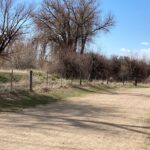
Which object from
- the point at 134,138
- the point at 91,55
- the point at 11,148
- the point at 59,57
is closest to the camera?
the point at 11,148

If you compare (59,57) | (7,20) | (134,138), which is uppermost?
(7,20)

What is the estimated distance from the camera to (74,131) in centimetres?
1149

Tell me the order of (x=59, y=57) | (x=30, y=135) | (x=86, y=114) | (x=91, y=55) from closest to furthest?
(x=30, y=135)
(x=86, y=114)
(x=59, y=57)
(x=91, y=55)

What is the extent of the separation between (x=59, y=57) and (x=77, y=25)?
18127 millimetres

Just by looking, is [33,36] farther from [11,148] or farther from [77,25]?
[11,148]

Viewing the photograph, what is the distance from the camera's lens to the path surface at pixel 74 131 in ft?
31.1

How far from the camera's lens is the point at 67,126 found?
12.4 m

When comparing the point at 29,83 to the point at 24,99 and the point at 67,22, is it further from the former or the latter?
the point at 67,22

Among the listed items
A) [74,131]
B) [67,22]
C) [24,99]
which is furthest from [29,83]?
[67,22]

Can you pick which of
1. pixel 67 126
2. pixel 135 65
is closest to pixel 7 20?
pixel 135 65

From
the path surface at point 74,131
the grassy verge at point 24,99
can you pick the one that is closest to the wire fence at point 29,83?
the grassy verge at point 24,99

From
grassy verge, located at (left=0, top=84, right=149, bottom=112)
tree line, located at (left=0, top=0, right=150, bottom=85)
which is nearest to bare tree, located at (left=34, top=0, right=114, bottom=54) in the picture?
tree line, located at (left=0, top=0, right=150, bottom=85)

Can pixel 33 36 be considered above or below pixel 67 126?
above

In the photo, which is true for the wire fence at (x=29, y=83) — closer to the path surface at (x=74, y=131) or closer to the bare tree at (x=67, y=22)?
the path surface at (x=74, y=131)
